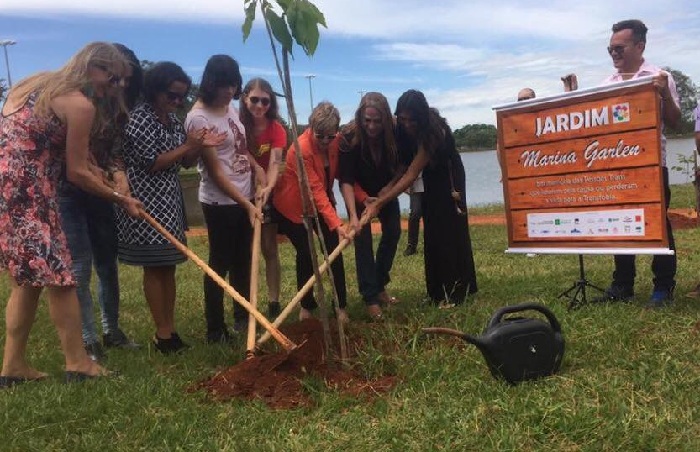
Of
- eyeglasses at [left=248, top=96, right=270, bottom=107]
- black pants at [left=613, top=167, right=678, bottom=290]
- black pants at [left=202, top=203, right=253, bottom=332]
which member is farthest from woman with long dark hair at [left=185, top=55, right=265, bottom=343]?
black pants at [left=613, top=167, right=678, bottom=290]

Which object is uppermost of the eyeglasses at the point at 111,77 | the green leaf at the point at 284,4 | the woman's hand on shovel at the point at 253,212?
the green leaf at the point at 284,4

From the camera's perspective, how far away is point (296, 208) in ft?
15.5

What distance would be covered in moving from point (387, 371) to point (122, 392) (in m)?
1.33

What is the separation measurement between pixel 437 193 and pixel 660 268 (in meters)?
1.55

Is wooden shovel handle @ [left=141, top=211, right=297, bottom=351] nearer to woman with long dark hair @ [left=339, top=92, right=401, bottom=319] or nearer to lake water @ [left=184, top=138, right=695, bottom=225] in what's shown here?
woman with long dark hair @ [left=339, top=92, right=401, bottom=319]

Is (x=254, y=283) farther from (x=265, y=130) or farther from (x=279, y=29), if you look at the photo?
(x=279, y=29)

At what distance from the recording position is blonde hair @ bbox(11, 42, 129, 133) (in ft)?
11.1

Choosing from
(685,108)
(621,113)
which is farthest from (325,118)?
(685,108)

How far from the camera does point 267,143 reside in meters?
4.77

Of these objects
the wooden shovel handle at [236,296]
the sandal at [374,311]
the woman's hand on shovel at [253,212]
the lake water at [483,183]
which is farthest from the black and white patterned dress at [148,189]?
the lake water at [483,183]

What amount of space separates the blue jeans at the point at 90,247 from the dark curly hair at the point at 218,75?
93cm

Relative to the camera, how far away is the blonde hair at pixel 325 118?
14.4ft

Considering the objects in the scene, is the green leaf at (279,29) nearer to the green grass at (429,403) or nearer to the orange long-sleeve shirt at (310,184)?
the orange long-sleeve shirt at (310,184)

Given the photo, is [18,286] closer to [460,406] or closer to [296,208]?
[296,208]
